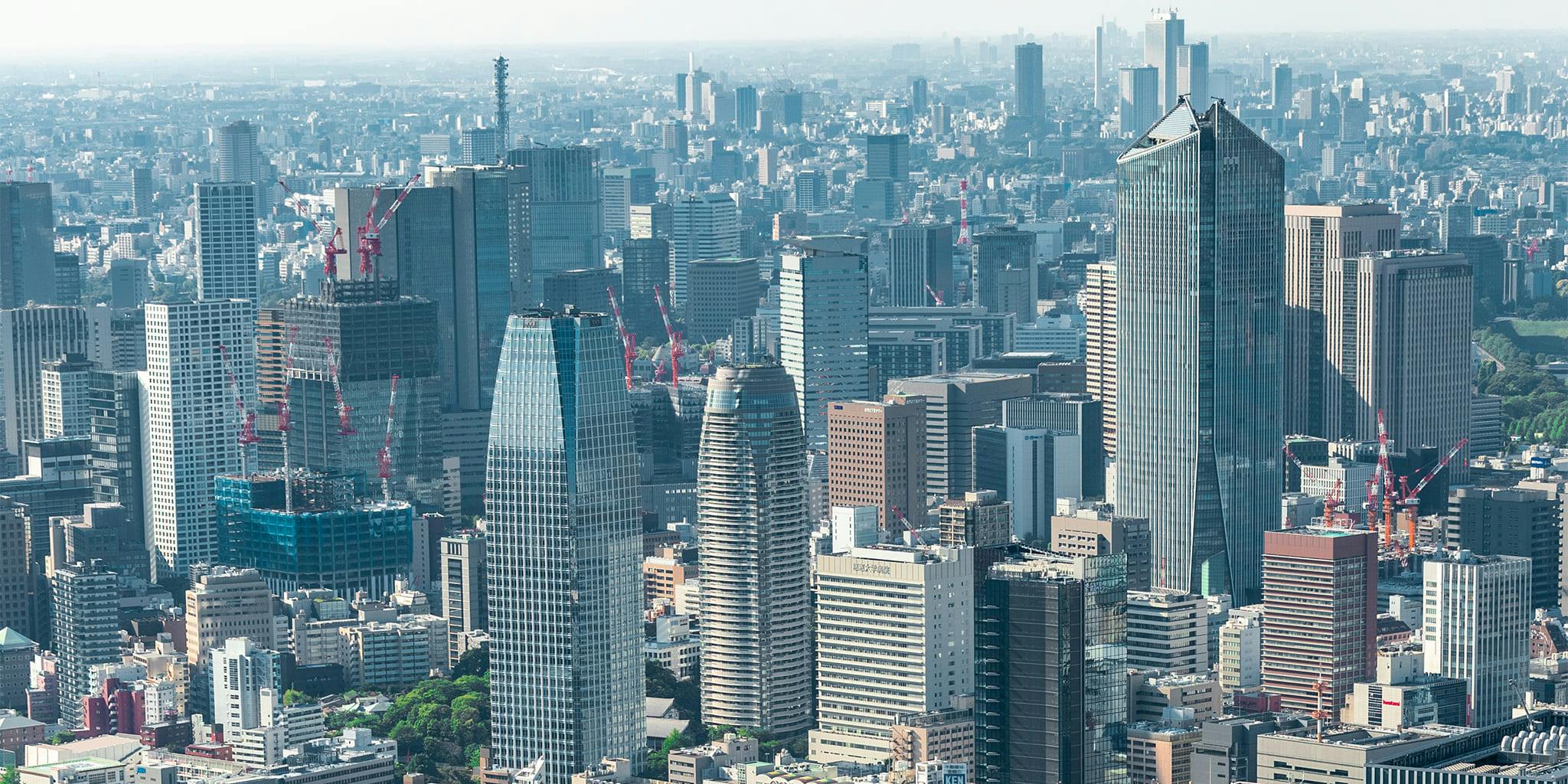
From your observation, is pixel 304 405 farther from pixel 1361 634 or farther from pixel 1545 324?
pixel 1545 324

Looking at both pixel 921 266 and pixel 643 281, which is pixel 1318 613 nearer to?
pixel 643 281

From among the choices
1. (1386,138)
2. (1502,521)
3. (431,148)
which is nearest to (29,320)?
(1502,521)

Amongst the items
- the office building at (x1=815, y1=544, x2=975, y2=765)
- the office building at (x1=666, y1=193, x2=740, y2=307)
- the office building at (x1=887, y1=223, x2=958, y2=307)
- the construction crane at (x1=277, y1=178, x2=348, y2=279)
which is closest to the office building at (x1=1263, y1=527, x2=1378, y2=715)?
the office building at (x1=815, y1=544, x2=975, y2=765)

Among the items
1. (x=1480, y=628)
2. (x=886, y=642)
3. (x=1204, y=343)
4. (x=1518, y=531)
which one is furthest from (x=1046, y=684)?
(x=1518, y=531)

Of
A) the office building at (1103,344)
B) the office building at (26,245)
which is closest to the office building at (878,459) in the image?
the office building at (1103,344)

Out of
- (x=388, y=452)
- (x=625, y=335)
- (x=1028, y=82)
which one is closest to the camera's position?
(x=388, y=452)
